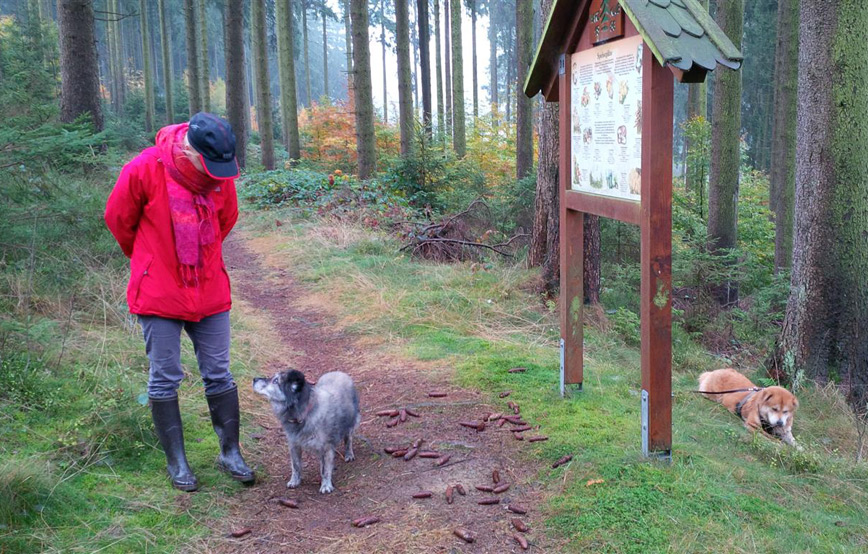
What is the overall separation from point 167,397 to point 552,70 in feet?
12.5

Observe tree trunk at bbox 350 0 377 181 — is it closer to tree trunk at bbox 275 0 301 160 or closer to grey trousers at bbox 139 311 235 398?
tree trunk at bbox 275 0 301 160

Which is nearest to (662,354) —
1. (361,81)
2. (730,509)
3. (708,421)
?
(730,509)

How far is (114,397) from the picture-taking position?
473cm

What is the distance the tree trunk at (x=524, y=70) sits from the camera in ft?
55.0

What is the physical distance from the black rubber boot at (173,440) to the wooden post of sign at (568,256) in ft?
9.74

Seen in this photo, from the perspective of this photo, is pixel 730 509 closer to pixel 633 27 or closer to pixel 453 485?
pixel 453 485

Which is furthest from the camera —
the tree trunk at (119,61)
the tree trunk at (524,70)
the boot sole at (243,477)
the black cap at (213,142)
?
the tree trunk at (119,61)

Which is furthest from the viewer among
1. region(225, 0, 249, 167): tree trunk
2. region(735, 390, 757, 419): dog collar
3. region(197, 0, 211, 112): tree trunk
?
region(197, 0, 211, 112): tree trunk

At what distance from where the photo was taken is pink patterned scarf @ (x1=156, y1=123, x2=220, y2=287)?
3930 mm

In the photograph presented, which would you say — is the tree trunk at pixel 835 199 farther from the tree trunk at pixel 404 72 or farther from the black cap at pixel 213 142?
the tree trunk at pixel 404 72

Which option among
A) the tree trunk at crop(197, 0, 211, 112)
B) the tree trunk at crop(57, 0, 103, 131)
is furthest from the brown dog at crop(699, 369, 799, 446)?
the tree trunk at crop(197, 0, 211, 112)

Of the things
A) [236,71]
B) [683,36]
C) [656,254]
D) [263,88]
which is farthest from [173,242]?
[263,88]

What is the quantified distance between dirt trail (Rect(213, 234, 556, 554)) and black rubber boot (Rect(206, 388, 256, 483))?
14 centimetres

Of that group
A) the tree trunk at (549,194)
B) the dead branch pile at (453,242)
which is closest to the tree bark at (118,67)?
the dead branch pile at (453,242)
